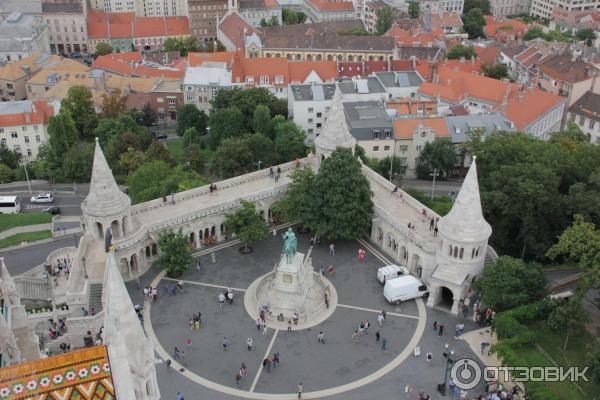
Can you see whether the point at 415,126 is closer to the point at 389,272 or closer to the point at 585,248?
the point at 389,272

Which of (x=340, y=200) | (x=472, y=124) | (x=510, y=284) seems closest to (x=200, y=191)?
(x=340, y=200)

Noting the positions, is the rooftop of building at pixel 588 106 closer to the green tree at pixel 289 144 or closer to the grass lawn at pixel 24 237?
the green tree at pixel 289 144

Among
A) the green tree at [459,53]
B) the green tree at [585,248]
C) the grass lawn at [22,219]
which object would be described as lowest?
the grass lawn at [22,219]

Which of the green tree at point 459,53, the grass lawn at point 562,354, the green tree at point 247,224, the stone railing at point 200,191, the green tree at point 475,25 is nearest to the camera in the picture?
the grass lawn at point 562,354

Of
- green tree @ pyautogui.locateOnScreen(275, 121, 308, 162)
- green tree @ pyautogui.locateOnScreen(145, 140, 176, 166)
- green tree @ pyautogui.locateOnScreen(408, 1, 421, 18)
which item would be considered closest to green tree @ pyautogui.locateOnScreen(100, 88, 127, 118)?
green tree @ pyautogui.locateOnScreen(145, 140, 176, 166)

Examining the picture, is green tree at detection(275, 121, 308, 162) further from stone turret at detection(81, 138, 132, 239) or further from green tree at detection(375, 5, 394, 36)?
green tree at detection(375, 5, 394, 36)

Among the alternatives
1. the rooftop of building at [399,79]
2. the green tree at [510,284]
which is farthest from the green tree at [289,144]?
the green tree at [510,284]
